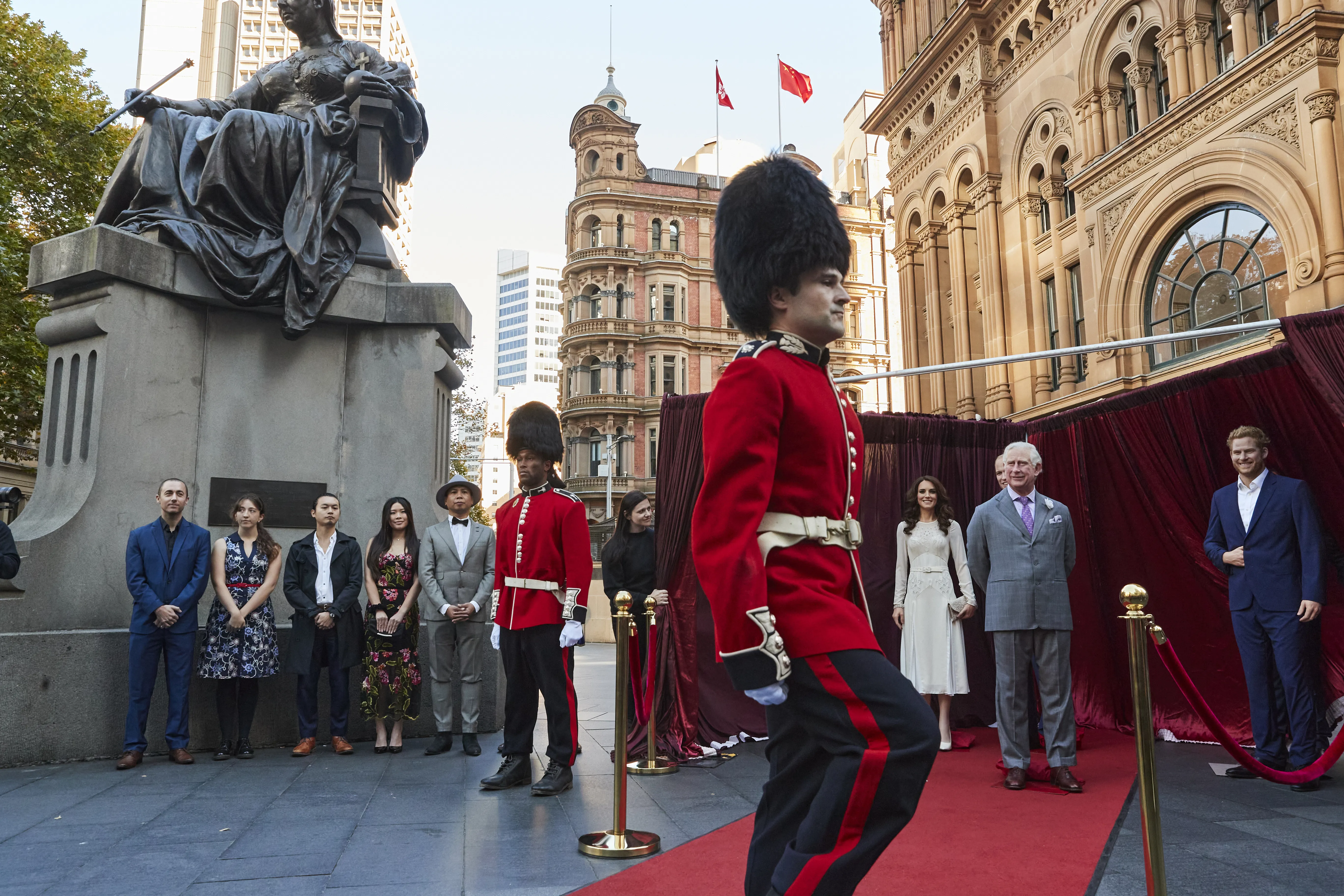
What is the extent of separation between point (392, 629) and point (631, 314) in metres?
39.9

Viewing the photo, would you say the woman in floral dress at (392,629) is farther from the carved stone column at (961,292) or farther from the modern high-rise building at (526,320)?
the modern high-rise building at (526,320)

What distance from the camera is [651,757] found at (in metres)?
6.30

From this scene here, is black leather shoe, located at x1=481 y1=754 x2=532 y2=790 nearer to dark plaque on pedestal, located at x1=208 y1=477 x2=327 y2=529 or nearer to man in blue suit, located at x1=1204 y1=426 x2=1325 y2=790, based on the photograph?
dark plaque on pedestal, located at x1=208 y1=477 x2=327 y2=529

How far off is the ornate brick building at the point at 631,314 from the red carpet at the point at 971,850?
1506 inches

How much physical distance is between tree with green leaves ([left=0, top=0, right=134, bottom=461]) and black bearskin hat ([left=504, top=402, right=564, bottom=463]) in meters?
17.2

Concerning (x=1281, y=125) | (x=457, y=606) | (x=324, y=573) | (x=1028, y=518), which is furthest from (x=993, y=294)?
(x=324, y=573)

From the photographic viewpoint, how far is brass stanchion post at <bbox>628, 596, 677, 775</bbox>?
6.03 metres

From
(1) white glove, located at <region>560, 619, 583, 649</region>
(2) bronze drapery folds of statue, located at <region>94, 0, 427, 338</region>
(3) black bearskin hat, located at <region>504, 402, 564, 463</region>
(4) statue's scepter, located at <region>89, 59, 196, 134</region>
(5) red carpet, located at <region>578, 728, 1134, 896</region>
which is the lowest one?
(5) red carpet, located at <region>578, 728, 1134, 896</region>

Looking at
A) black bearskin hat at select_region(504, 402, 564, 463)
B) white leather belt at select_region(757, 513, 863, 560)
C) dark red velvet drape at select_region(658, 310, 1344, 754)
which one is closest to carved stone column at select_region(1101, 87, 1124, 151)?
dark red velvet drape at select_region(658, 310, 1344, 754)

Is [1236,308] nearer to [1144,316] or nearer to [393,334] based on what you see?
[1144,316]

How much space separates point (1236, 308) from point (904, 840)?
1520 cm

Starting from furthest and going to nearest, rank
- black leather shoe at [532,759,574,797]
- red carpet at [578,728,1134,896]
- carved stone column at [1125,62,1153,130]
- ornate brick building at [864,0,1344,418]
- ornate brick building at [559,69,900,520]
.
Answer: ornate brick building at [559,69,900,520] → carved stone column at [1125,62,1153,130] → ornate brick building at [864,0,1344,418] → black leather shoe at [532,759,574,797] → red carpet at [578,728,1134,896]

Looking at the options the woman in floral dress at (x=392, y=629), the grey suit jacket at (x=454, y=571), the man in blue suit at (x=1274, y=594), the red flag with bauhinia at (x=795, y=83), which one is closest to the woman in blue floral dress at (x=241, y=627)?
the woman in floral dress at (x=392, y=629)

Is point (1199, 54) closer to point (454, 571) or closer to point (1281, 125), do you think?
point (1281, 125)
